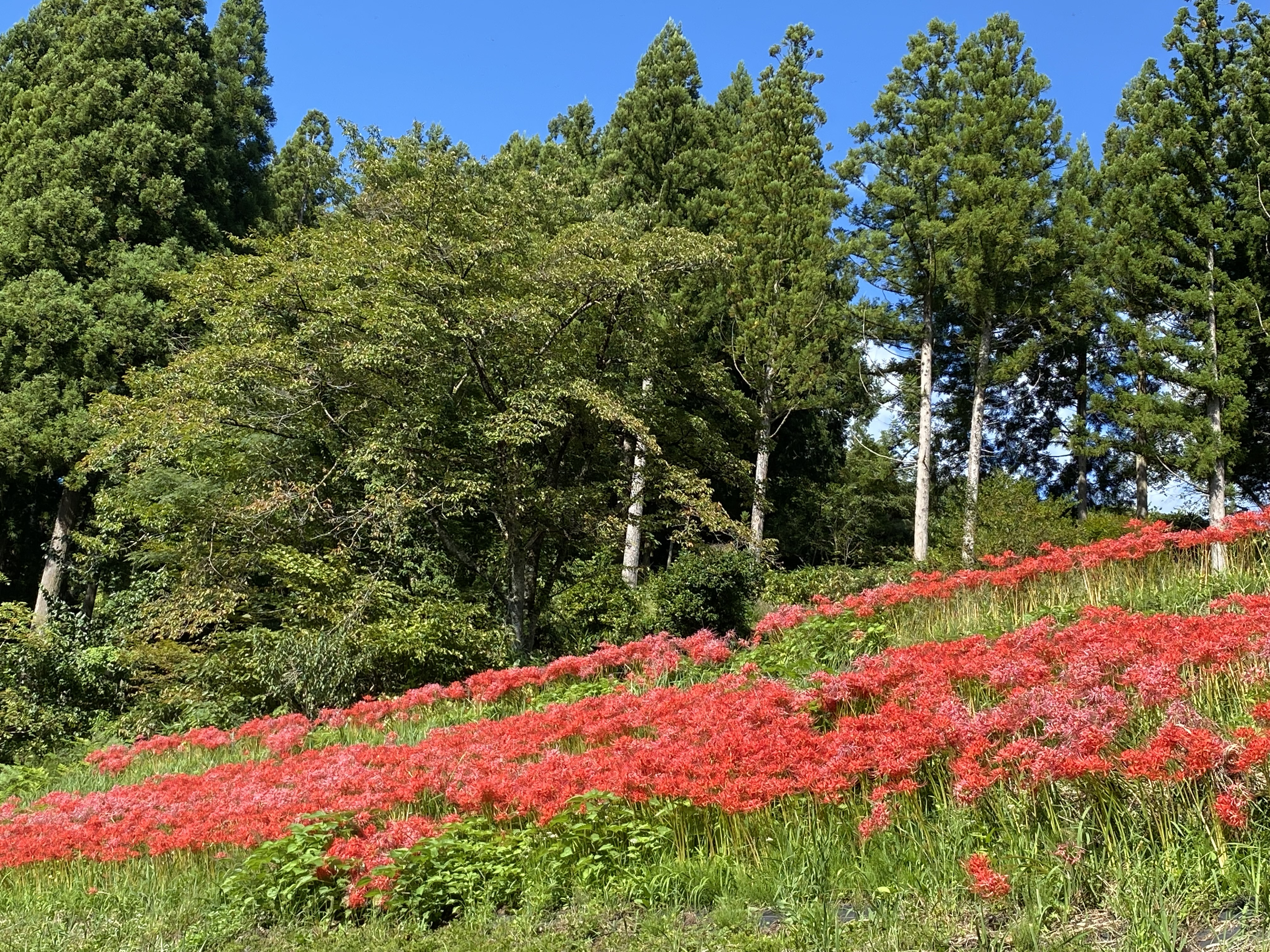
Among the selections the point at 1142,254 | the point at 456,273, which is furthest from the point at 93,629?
the point at 1142,254

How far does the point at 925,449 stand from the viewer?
18938 mm

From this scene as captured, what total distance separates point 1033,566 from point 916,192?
14.8 meters

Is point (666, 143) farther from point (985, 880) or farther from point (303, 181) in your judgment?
point (985, 880)

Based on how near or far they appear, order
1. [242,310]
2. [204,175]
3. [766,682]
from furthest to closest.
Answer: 1. [204,175]
2. [242,310]
3. [766,682]

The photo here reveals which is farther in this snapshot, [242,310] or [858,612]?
[242,310]

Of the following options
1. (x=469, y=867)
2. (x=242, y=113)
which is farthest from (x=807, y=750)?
(x=242, y=113)

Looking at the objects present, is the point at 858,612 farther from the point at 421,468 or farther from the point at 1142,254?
the point at 1142,254

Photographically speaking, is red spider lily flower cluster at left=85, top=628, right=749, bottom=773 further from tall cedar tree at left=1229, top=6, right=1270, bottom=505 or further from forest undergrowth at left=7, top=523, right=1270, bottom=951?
tall cedar tree at left=1229, top=6, right=1270, bottom=505

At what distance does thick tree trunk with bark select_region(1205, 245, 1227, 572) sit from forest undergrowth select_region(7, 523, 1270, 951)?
1310cm

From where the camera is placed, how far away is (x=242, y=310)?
43.4ft

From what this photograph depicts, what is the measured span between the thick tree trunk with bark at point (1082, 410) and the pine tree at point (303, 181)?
18.7m

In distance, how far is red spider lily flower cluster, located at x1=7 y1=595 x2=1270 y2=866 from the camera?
3119mm

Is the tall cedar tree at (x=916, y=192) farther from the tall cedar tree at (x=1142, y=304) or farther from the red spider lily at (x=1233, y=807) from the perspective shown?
A: the red spider lily at (x=1233, y=807)

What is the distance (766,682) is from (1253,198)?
1768 centimetres
